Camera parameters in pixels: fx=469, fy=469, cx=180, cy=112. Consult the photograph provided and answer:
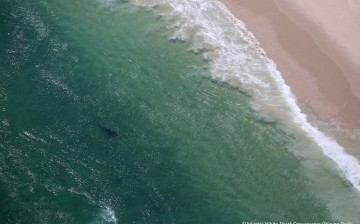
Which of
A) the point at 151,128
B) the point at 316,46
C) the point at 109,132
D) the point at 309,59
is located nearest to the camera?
the point at 109,132

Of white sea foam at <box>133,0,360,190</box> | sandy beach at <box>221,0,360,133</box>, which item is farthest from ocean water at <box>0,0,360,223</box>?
sandy beach at <box>221,0,360,133</box>

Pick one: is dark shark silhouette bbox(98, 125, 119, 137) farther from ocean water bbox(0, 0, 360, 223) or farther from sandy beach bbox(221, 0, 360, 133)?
sandy beach bbox(221, 0, 360, 133)

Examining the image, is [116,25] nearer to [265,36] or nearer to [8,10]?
[8,10]

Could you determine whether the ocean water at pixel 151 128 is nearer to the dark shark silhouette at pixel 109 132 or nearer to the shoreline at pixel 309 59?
the dark shark silhouette at pixel 109 132

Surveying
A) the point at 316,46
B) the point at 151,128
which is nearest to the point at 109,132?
the point at 151,128

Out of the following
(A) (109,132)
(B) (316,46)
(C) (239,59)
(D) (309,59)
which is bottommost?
(A) (109,132)

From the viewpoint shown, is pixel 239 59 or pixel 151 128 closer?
pixel 151 128

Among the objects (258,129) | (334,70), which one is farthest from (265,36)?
(258,129)

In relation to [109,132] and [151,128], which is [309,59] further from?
[109,132]
